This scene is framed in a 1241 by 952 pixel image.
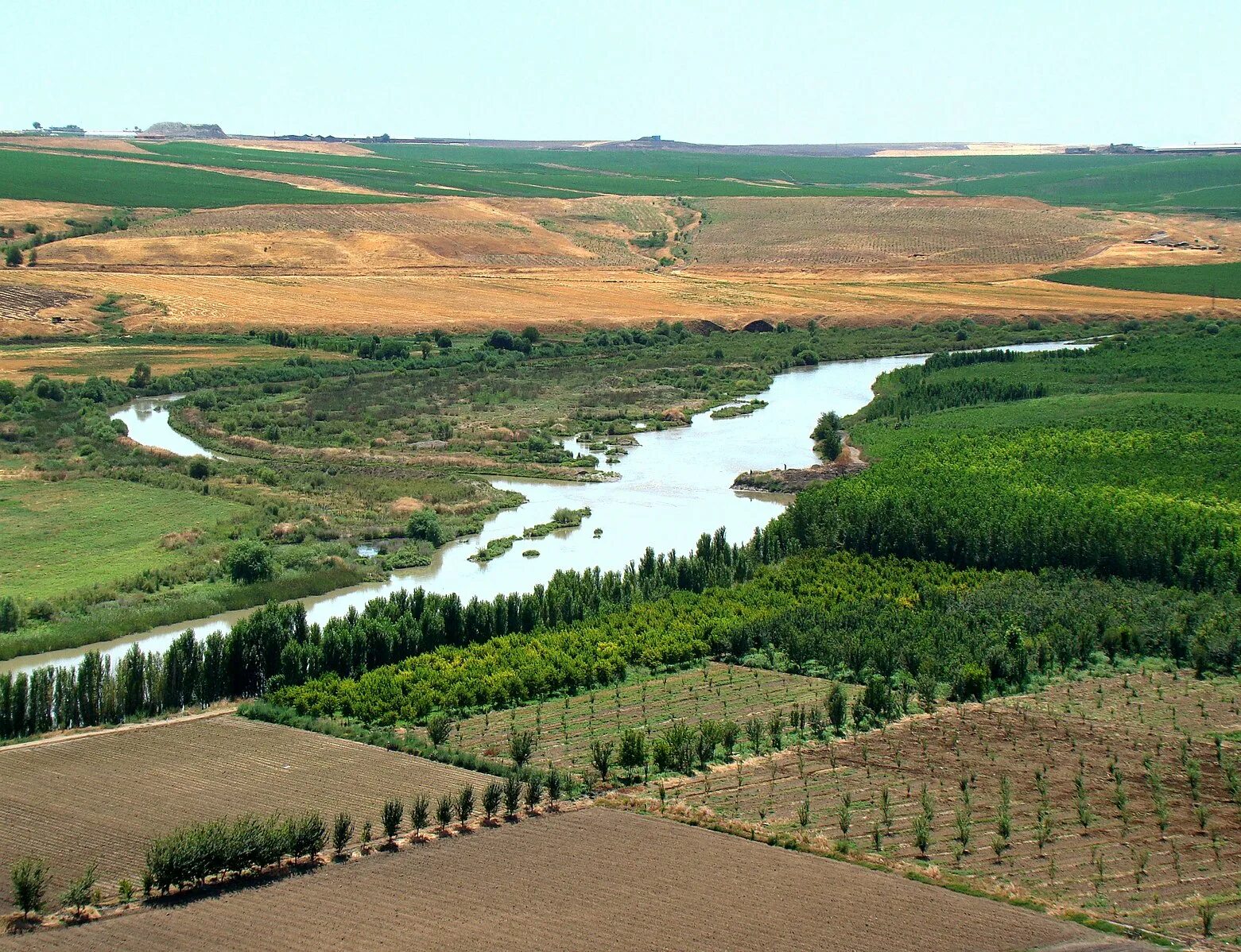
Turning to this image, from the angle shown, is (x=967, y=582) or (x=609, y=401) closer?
(x=967, y=582)

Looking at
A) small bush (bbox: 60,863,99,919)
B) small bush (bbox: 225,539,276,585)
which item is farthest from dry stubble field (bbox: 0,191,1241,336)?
small bush (bbox: 60,863,99,919)

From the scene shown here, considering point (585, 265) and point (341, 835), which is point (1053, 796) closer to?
point (341, 835)

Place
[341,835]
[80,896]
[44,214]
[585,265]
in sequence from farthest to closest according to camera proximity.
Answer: [585,265], [44,214], [341,835], [80,896]

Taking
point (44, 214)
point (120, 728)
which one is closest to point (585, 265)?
point (44, 214)

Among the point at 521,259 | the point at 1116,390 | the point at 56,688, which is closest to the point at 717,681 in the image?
the point at 56,688

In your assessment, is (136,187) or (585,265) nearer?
(585,265)

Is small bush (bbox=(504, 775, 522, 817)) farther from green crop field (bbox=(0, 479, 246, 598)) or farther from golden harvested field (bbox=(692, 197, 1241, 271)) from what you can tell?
golden harvested field (bbox=(692, 197, 1241, 271))

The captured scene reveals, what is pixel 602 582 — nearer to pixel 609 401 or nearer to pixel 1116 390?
pixel 609 401
